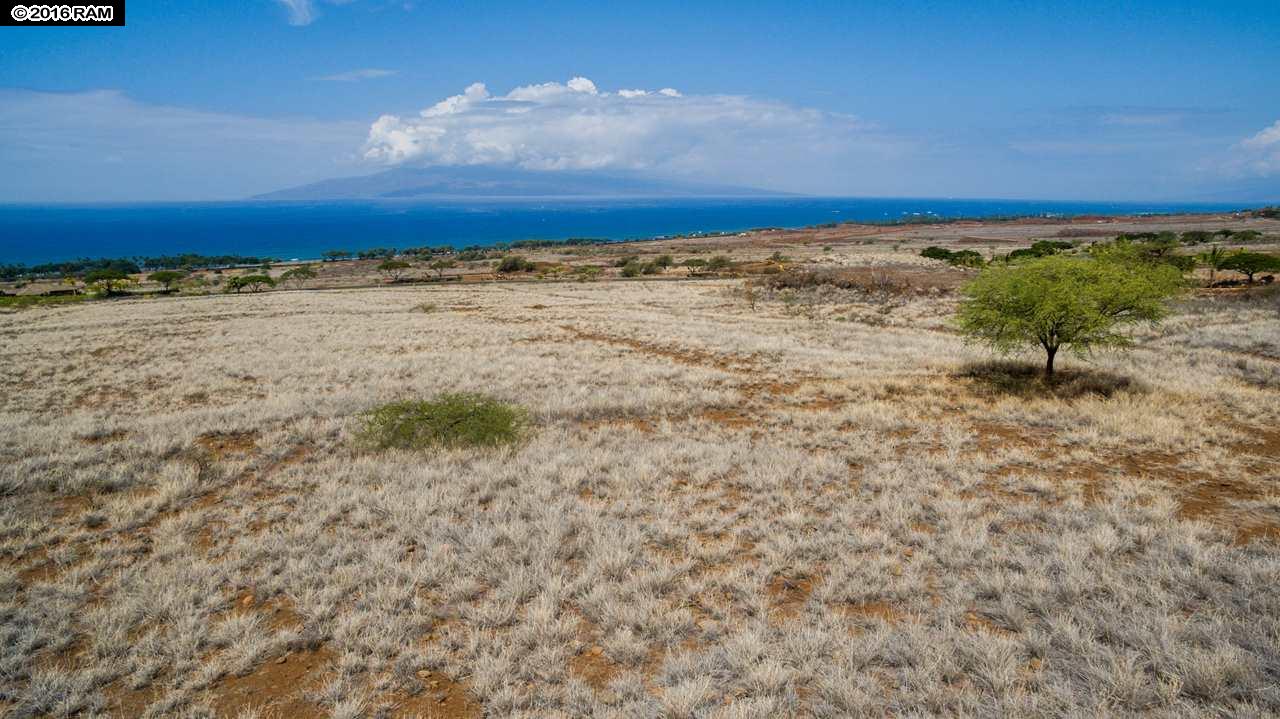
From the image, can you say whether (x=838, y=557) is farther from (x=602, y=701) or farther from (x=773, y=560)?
(x=602, y=701)

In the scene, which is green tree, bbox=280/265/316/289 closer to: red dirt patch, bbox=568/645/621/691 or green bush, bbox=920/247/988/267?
green bush, bbox=920/247/988/267

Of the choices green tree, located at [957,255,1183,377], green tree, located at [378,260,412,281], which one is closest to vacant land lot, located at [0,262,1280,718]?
green tree, located at [957,255,1183,377]

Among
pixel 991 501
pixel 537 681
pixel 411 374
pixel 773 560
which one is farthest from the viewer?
pixel 411 374

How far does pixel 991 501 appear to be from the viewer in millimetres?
9023

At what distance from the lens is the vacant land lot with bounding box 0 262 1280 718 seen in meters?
5.25

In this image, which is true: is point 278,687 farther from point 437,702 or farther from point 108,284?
point 108,284

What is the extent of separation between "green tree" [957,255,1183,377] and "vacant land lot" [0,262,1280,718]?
1.55m

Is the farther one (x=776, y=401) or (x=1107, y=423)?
(x=776, y=401)

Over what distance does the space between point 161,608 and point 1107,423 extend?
16.7 metres

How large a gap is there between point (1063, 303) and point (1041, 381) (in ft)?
8.45

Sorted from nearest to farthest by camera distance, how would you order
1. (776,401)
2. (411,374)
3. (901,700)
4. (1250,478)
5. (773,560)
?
(901,700) < (773,560) < (1250,478) < (776,401) < (411,374)

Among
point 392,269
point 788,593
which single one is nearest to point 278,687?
point 788,593

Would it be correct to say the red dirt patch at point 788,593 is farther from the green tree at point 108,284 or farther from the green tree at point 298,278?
the green tree at point 108,284

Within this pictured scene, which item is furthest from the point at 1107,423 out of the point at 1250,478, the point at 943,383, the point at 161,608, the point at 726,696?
the point at 161,608
